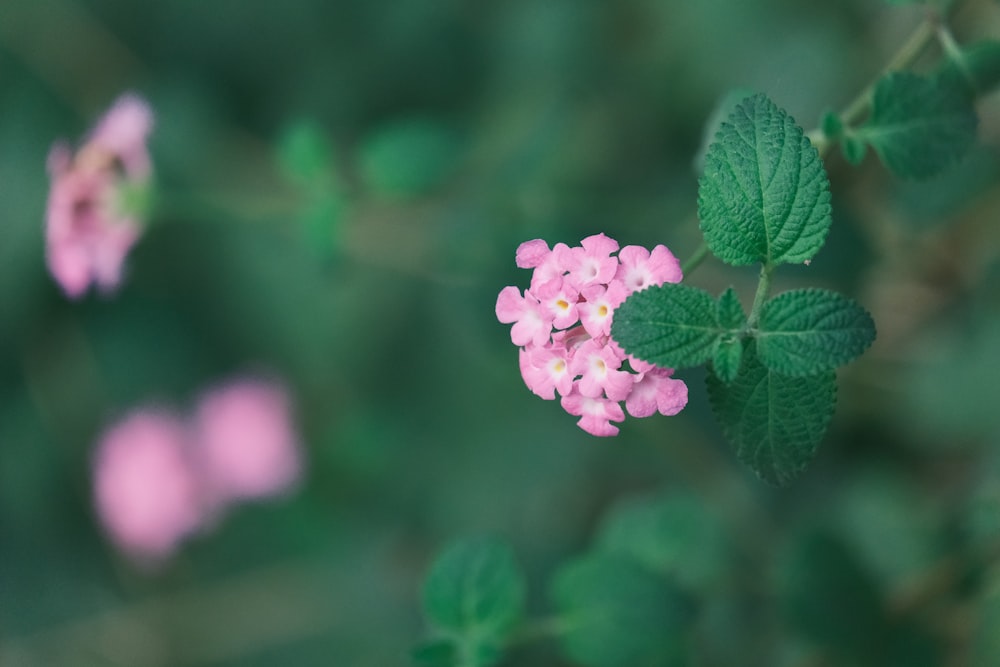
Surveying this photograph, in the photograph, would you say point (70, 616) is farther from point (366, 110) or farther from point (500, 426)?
point (366, 110)

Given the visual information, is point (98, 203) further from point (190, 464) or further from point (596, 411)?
point (596, 411)

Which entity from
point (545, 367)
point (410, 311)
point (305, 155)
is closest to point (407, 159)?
point (305, 155)

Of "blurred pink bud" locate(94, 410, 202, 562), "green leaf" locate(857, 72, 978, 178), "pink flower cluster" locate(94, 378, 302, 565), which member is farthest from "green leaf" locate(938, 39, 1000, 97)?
"blurred pink bud" locate(94, 410, 202, 562)

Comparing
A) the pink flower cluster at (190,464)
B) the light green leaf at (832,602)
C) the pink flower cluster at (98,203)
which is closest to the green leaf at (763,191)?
the light green leaf at (832,602)

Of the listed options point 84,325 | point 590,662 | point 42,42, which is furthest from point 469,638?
point 42,42

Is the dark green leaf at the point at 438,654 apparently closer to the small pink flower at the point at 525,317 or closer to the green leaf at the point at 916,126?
the small pink flower at the point at 525,317
